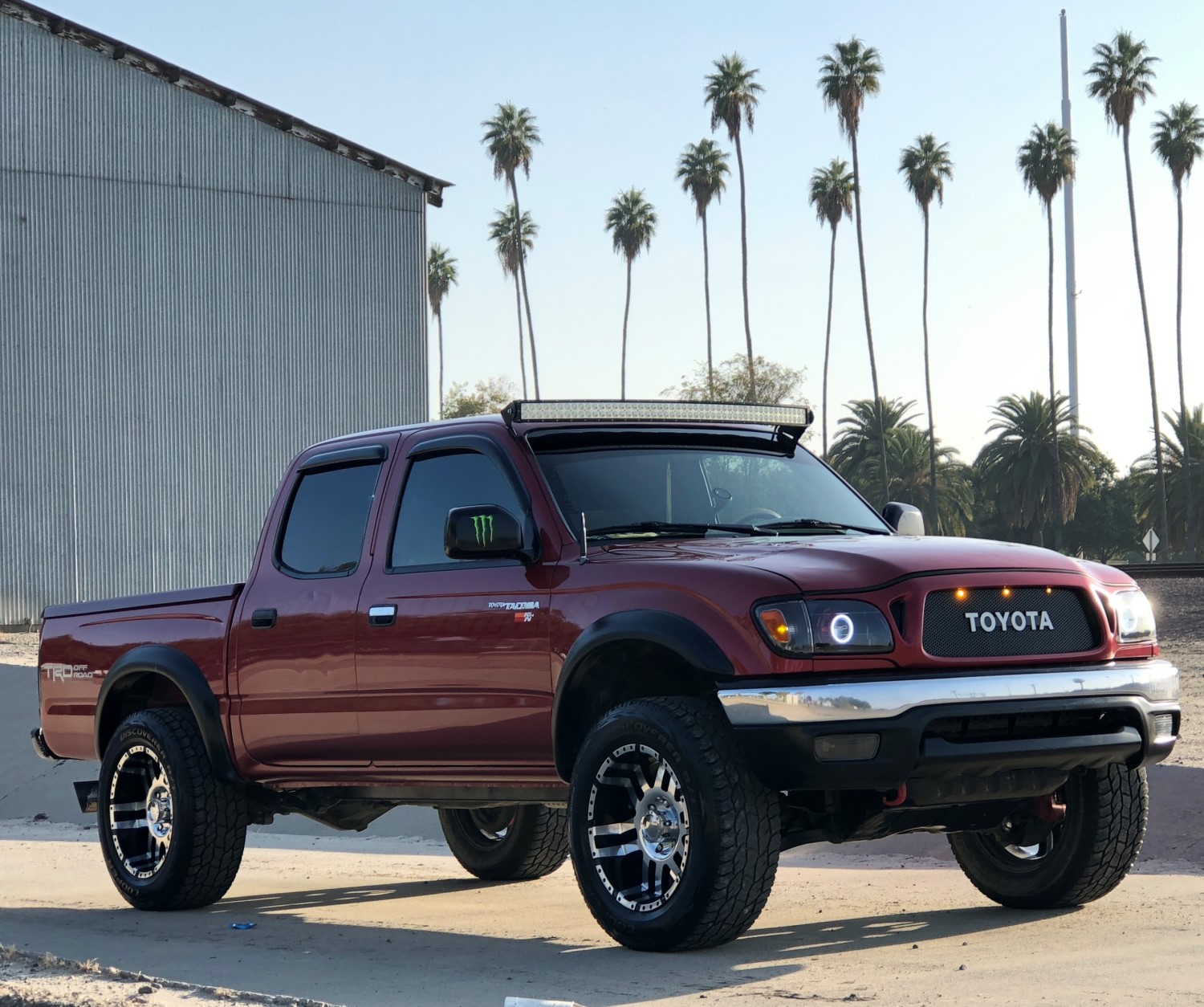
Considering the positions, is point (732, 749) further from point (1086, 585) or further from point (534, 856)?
point (534, 856)

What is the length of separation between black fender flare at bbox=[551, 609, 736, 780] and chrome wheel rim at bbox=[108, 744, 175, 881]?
2.81 m

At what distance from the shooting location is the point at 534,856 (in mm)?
9406

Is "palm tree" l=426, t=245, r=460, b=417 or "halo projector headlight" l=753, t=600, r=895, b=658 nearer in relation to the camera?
"halo projector headlight" l=753, t=600, r=895, b=658

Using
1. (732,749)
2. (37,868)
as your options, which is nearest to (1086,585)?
(732,749)

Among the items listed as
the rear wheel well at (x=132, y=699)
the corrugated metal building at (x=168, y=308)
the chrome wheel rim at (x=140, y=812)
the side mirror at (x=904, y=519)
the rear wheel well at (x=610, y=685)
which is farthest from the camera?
the corrugated metal building at (x=168, y=308)

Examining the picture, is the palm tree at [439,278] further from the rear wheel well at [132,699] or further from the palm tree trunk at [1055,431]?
the rear wheel well at [132,699]

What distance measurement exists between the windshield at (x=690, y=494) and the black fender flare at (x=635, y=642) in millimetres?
623

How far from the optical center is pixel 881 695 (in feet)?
19.1

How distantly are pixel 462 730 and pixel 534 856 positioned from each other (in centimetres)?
257

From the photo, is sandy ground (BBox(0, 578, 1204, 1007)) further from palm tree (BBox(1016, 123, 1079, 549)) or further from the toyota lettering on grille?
palm tree (BBox(1016, 123, 1079, 549))

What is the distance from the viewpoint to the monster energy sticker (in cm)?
673

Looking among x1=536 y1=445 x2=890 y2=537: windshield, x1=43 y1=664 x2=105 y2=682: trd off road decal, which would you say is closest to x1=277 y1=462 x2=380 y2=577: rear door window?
x1=536 y1=445 x2=890 y2=537: windshield

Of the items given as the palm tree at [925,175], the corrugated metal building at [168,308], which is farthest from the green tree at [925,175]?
the corrugated metal building at [168,308]

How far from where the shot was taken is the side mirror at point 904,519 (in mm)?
7715
